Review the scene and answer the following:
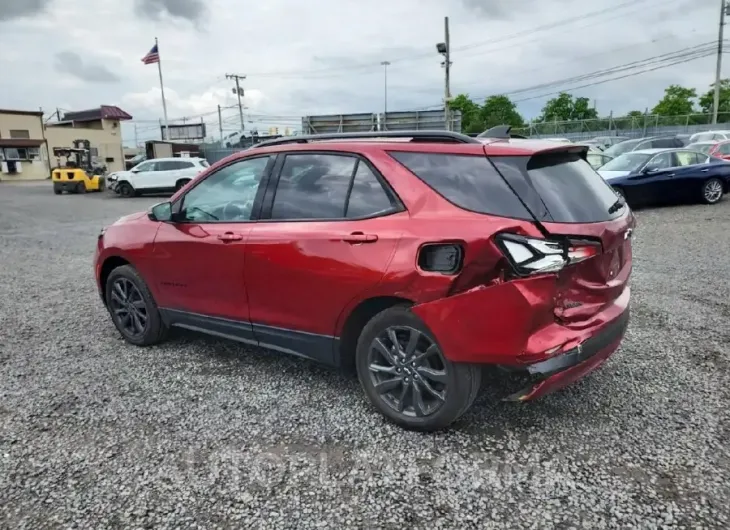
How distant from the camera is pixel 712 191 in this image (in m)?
12.8

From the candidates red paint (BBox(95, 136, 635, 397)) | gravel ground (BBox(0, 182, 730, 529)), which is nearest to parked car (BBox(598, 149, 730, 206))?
gravel ground (BBox(0, 182, 730, 529))

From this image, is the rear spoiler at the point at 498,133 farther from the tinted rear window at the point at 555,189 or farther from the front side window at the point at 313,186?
the front side window at the point at 313,186

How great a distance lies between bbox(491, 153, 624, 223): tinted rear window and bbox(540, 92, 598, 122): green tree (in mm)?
80511

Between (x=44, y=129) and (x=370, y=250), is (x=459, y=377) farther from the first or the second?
(x=44, y=129)

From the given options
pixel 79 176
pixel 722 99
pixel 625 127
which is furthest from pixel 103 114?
pixel 722 99

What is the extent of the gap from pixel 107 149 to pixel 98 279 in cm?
4734

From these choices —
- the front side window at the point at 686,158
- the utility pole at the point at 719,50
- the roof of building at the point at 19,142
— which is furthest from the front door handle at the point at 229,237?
the roof of building at the point at 19,142

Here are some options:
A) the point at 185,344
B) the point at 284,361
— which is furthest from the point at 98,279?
the point at 284,361

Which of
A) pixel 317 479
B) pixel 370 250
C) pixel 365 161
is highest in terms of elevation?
pixel 365 161

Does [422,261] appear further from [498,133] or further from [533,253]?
[498,133]

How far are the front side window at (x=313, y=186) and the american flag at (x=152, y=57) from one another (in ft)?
152

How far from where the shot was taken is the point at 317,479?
264 cm

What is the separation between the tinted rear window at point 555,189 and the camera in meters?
2.73

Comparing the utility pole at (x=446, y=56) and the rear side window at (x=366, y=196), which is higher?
the utility pole at (x=446, y=56)
